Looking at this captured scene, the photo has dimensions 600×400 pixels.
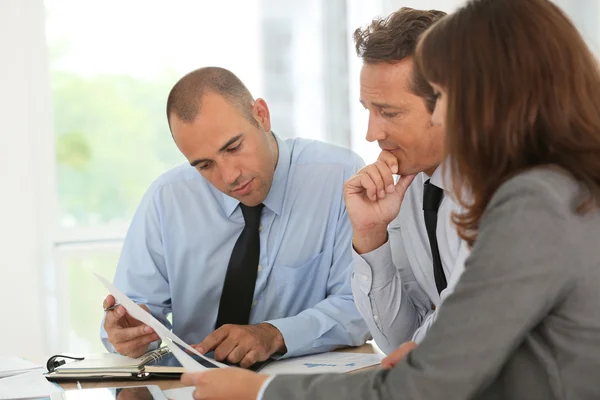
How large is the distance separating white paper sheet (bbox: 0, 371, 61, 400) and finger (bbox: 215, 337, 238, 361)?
36 centimetres

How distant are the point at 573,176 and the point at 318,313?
3.38 ft

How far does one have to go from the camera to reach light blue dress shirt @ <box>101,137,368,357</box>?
212 centimetres

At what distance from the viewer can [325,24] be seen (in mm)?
3863

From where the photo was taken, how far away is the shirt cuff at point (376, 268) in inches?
70.3

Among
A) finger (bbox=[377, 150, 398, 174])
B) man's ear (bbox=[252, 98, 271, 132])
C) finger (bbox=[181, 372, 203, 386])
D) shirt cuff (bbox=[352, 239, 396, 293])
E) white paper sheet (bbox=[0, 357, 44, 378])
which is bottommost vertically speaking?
white paper sheet (bbox=[0, 357, 44, 378])

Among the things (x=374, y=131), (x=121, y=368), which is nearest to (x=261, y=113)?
(x=374, y=131)

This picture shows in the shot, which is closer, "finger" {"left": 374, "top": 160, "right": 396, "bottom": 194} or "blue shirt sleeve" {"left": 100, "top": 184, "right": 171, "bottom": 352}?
"finger" {"left": 374, "top": 160, "right": 396, "bottom": 194}

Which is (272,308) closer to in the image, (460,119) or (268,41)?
(460,119)

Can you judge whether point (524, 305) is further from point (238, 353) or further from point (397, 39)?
point (397, 39)

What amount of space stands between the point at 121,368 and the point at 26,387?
7.7 inches

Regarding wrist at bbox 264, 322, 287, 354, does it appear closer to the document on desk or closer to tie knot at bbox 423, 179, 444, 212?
the document on desk

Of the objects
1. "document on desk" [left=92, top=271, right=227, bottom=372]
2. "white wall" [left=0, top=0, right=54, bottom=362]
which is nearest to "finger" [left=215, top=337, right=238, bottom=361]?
"document on desk" [left=92, top=271, right=227, bottom=372]

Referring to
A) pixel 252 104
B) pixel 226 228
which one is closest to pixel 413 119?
pixel 252 104

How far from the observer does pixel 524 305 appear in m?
0.94
